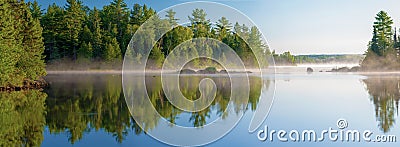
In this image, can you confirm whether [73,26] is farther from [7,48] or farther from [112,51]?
[7,48]

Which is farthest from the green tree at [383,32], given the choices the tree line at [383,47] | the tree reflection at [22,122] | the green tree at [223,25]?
the tree reflection at [22,122]

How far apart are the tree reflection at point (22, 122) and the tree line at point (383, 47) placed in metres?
38.5

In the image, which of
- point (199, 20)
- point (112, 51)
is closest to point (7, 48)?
point (199, 20)

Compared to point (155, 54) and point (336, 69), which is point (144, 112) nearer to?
point (155, 54)

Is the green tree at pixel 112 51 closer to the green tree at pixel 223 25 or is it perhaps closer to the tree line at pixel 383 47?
the green tree at pixel 223 25

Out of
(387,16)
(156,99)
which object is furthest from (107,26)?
(156,99)

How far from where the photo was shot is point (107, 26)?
5344cm

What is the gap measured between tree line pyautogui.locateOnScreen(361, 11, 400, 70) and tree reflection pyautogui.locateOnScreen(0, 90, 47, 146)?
3848cm

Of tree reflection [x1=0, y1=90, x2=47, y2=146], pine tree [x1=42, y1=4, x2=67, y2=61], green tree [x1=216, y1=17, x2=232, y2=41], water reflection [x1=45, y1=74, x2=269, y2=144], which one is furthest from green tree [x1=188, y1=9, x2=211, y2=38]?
pine tree [x1=42, y1=4, x2=67, y2=61]

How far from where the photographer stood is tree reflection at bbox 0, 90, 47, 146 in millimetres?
8867

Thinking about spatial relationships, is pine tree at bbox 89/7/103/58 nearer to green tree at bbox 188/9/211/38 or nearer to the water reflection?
green tree at bbox 188/9/211/38

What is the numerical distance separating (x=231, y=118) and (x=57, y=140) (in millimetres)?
4999

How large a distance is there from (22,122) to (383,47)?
4216 centimetres

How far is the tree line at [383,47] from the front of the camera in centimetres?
4556
